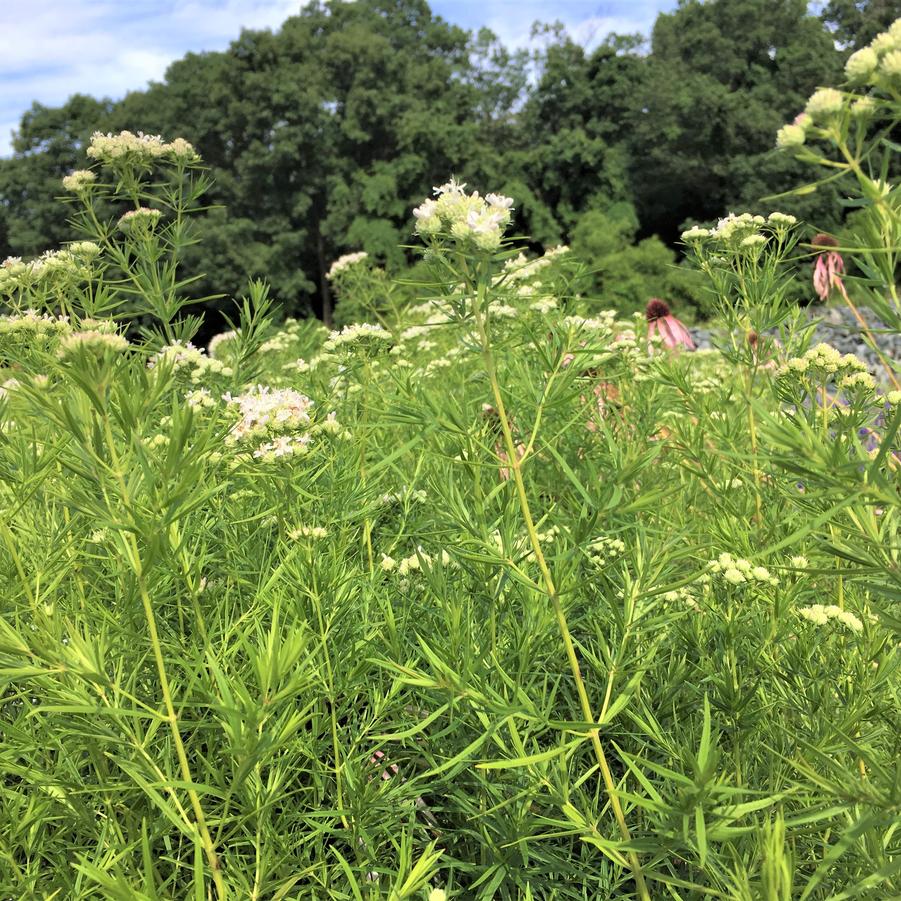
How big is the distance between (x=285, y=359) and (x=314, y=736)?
3.85m

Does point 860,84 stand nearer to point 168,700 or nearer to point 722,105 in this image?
point 168,700

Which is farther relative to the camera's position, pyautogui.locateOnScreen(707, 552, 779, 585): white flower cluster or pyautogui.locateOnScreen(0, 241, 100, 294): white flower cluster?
pyautogui.locateOnScreen(0, 241, 100, 294): white flower cluster

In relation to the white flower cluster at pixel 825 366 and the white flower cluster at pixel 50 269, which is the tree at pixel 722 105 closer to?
the white flower cluster at pixel 50 269

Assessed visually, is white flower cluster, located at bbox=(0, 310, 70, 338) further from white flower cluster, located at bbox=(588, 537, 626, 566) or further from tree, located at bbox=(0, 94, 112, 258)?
tree, located at bbox=(0, 94, 112, 258)

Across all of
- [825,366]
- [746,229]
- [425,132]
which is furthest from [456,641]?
[425,132]

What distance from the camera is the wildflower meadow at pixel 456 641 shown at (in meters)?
1.06

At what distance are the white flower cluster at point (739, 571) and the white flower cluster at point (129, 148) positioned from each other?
2.17m

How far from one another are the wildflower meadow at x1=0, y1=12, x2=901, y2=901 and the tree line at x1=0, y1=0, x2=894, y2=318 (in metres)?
21.1

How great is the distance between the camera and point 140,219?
2.55 metres

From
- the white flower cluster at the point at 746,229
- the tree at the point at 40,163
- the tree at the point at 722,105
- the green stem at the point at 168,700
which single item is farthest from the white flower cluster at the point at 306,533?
the tree at the point at 40,163

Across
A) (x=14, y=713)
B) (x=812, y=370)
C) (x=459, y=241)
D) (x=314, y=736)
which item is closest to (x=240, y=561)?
(x=314, y=736)

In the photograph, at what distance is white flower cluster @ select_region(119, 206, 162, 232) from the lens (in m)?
2.51

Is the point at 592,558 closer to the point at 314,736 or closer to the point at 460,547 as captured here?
the point at 460,547

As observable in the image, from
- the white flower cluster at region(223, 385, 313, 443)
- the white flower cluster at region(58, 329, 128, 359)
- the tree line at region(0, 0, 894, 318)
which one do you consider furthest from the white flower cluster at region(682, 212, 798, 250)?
the tree line at region(0, 0, 894, 318)
